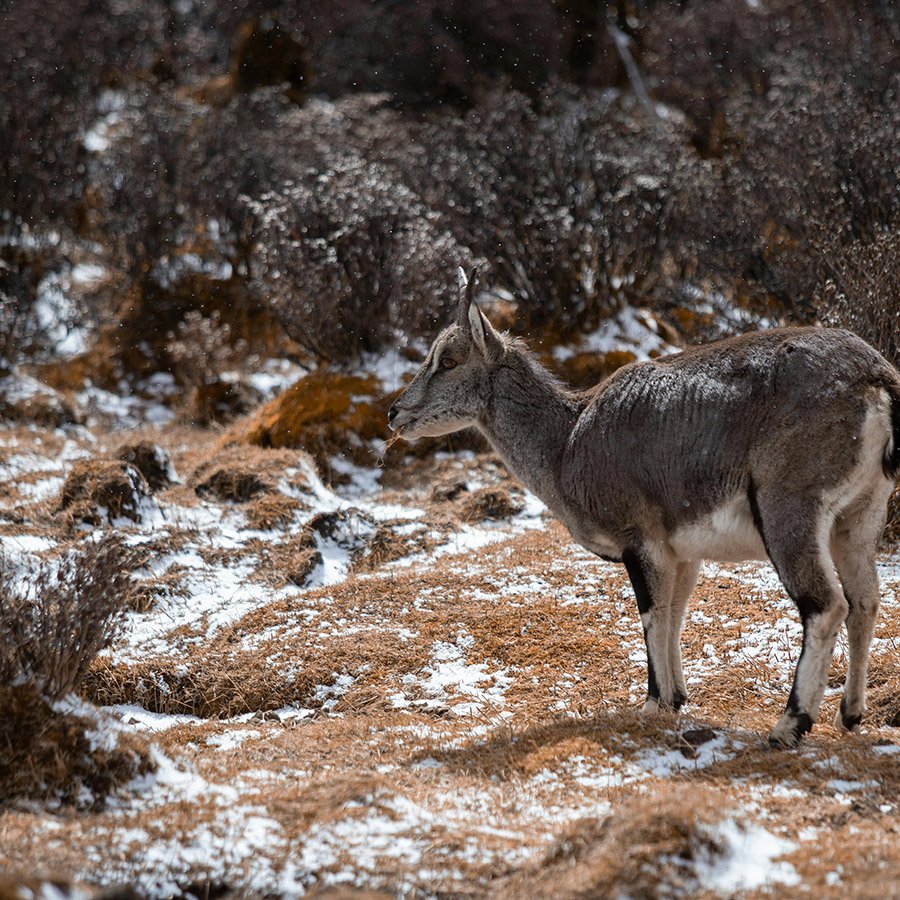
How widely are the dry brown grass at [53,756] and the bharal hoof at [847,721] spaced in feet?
10.7

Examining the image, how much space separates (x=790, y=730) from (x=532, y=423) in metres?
2.23

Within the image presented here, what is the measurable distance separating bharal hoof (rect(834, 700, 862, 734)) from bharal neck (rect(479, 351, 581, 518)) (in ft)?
5.85

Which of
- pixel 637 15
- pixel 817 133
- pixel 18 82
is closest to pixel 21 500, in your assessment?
pixel 817 133

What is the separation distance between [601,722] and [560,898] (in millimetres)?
2043

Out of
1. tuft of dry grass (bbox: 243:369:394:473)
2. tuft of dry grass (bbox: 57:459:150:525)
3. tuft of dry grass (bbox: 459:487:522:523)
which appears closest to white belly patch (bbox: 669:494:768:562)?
tuft of dry grass (bbox: 459:487:522:523)

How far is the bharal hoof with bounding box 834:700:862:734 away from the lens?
17.1 ft

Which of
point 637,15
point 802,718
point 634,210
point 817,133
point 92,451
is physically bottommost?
point 92,451

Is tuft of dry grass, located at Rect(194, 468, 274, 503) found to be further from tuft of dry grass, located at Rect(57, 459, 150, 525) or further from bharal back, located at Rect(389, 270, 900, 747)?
bharal back, located at Rect(389, 270, 900, 747)

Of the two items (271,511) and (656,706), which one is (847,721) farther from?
(271,511)

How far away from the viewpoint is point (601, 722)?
5.34 meters

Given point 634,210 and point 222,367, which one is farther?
point 222,367

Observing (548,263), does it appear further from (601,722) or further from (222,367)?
(601,722)

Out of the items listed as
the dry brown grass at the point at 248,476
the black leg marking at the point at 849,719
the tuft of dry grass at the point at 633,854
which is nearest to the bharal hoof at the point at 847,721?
the black leg marking at the point at 849,719

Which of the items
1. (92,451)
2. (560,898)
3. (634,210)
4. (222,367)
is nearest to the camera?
(560,898)
